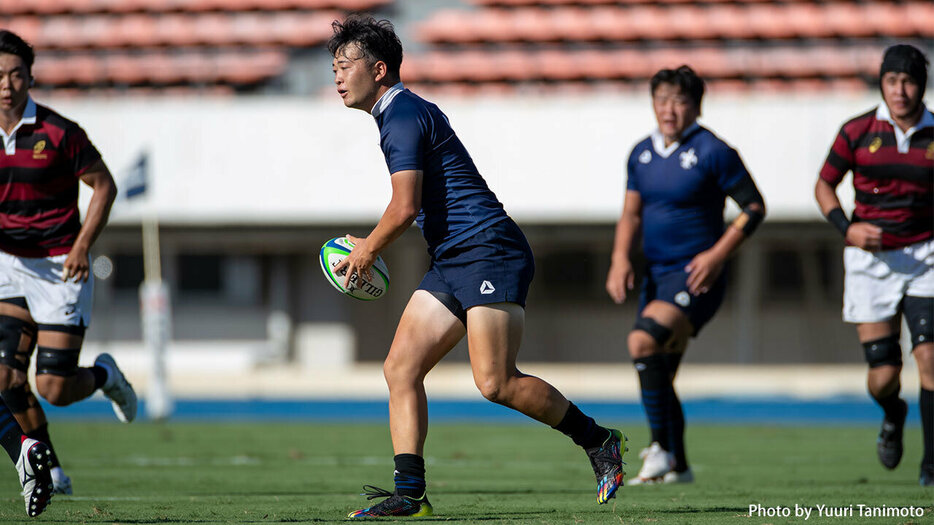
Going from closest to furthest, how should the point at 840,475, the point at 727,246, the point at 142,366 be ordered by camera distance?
the point at 727,246 → the point at 840,475 → the point at 142,366

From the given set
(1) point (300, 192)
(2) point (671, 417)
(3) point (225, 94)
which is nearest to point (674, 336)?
(2) point (671, 417)

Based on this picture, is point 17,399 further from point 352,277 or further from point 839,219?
point 839,219

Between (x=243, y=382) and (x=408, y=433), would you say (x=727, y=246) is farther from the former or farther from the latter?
(x=243, y=382)

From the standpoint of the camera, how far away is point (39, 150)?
5.88 metres

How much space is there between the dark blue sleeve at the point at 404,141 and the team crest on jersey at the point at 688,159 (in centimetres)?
260

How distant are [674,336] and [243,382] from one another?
569 inches

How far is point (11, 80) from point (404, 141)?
2.25m

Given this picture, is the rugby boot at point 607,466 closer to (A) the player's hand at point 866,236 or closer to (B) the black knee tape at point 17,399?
(A) the player's hand at point 866,236

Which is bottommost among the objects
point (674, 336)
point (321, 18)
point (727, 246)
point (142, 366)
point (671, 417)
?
point (142, 366)

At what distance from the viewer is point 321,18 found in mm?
22109

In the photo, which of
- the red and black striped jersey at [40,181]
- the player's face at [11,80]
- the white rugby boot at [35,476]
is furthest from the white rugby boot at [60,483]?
the player's face at [11,80]

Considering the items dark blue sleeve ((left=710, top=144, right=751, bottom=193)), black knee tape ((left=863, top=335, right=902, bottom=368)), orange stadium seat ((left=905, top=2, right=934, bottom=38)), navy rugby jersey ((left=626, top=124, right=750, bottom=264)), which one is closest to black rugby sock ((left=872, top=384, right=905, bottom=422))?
black knee tape ((left=863, top=335, right=902, bottom=368))

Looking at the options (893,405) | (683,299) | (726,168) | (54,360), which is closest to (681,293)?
(683,299)

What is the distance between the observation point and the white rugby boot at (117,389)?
6.53m
